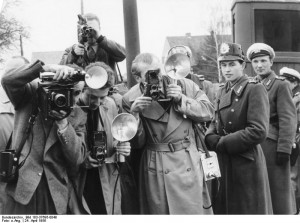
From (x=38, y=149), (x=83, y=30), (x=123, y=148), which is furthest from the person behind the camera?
(x=83, y=30)

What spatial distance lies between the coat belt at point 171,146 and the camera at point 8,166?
1.07 metres

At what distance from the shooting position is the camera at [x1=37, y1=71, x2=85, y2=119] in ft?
8.48

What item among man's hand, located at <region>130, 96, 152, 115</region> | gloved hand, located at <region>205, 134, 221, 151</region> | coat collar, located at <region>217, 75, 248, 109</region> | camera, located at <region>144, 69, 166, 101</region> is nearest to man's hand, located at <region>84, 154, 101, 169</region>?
man's hand, located at <region>130, 96, 152, 115</region>

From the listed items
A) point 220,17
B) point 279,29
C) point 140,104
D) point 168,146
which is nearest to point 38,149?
point 140,104

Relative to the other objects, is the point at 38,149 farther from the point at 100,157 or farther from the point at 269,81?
the point at 269,81

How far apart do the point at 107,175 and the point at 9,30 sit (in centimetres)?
205

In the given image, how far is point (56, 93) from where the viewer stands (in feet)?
8.51

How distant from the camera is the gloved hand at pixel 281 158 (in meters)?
4.05

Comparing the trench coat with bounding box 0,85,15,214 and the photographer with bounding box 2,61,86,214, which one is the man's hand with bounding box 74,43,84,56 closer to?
the trench coat with bounding box 0,85,15,214

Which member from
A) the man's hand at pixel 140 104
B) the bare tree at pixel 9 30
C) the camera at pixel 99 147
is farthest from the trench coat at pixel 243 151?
the bare tree at pixel 9 30

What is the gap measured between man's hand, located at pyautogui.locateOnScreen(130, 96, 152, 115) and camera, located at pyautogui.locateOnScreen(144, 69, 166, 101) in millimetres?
40

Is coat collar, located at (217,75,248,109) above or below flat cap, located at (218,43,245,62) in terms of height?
below

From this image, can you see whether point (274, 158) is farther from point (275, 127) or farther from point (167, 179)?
point (167, 179)

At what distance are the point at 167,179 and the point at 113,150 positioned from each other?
17.4 inches
